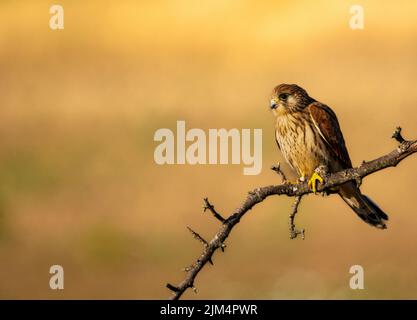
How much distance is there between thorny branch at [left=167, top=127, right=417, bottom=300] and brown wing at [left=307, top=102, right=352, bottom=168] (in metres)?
1.34

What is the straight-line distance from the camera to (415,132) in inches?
601

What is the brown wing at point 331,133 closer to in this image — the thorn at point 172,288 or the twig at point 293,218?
the twig at point 293,218

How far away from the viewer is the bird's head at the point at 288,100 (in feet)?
30.9

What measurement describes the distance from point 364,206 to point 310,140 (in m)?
0.76

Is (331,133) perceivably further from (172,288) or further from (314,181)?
(172,288)

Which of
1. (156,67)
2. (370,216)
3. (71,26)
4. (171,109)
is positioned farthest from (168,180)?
(370,216)

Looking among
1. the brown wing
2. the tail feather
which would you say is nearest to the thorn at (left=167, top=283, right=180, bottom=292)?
the tail feather

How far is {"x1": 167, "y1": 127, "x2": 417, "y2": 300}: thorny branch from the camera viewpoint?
22.2 feet

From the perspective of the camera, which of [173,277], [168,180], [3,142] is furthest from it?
[3,142]

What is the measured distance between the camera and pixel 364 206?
8820 millimetres

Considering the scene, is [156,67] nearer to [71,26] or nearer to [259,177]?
[71,26]

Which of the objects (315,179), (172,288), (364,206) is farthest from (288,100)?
(172,288)

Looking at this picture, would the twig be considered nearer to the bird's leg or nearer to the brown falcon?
the bird's leg

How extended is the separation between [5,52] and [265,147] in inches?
263
